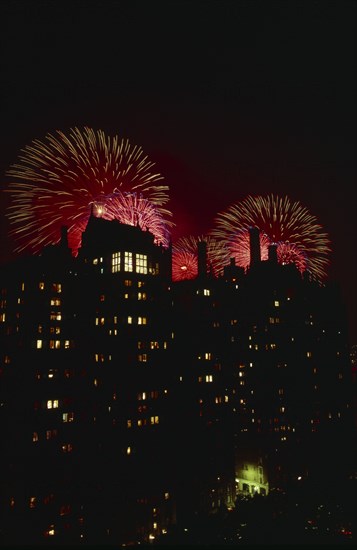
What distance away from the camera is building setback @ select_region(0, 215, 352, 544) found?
5884 centimetres

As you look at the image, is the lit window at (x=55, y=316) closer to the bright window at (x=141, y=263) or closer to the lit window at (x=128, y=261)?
the lit window at (x=128, y=261)

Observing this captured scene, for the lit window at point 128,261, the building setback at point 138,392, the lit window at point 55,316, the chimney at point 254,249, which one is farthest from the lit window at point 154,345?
the chimney at point 254,249

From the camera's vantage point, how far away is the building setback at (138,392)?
58.8m

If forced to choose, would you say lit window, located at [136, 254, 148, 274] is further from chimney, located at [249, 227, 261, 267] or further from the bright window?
chimney, located at [249, 227, 261, 267]

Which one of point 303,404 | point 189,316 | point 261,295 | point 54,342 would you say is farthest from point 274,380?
point 54,342

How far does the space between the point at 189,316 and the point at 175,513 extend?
32.1 meters

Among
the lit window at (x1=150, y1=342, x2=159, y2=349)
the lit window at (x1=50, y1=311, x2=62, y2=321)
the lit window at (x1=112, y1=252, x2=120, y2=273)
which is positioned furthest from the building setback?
the lit window at (x1=50, y1=311, x2=62, y2=321)

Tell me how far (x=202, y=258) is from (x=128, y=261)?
20757 millimetres

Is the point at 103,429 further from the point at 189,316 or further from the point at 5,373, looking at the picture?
the point at 189,316

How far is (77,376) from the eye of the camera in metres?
64.1

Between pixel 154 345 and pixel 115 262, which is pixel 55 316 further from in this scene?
pixel 154 345

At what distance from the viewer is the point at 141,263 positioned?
70562 mm

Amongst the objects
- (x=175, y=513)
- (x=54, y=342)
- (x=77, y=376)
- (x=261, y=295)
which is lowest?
(x=175, y=513)

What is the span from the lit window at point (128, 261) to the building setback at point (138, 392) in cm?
19
